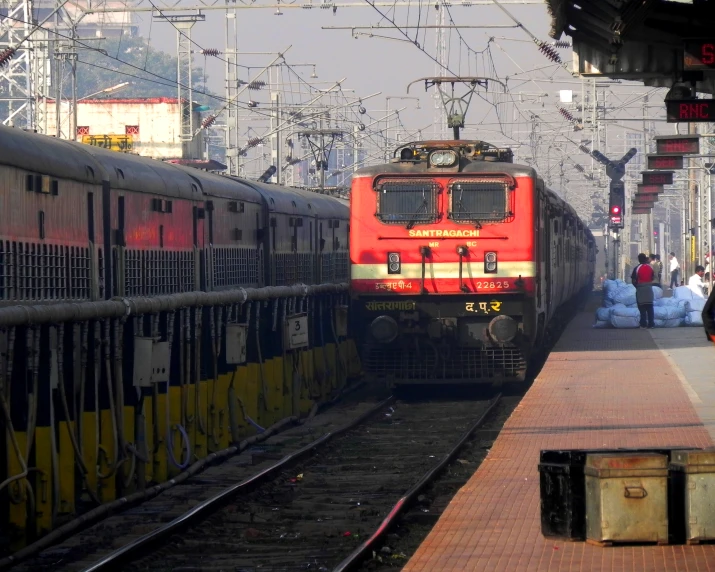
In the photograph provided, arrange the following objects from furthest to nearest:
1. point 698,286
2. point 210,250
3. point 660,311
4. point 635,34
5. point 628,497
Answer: point 698,286
point 660,311
point 210,250
point 635,34
point 628,497

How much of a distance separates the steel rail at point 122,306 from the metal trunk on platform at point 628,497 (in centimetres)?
388

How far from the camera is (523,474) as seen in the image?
10695 millimetres

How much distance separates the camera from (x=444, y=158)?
1841cm

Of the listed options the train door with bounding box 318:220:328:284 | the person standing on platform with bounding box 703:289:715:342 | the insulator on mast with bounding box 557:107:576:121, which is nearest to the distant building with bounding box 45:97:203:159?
the insulator on mast with bounding box 557:107:576:121

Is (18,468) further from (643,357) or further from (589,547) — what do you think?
(643,357)

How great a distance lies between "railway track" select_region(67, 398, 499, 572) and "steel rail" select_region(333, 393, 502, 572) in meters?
0.01

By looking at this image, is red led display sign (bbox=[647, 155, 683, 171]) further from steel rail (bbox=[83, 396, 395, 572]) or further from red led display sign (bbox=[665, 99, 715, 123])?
steel rail (bbox=[83, 396, 395, 572])

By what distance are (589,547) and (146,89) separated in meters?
94.5

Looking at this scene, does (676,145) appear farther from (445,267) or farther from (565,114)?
(565,114)

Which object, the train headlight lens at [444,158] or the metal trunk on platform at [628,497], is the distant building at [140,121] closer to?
the train headlight lens at [444,158]

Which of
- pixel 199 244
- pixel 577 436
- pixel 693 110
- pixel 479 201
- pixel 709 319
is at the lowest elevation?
pixel 577 436

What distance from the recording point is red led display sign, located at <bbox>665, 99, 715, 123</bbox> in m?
13.6

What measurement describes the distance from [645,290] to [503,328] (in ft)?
38.4

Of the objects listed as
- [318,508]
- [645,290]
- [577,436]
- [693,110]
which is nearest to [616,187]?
[645,290]
